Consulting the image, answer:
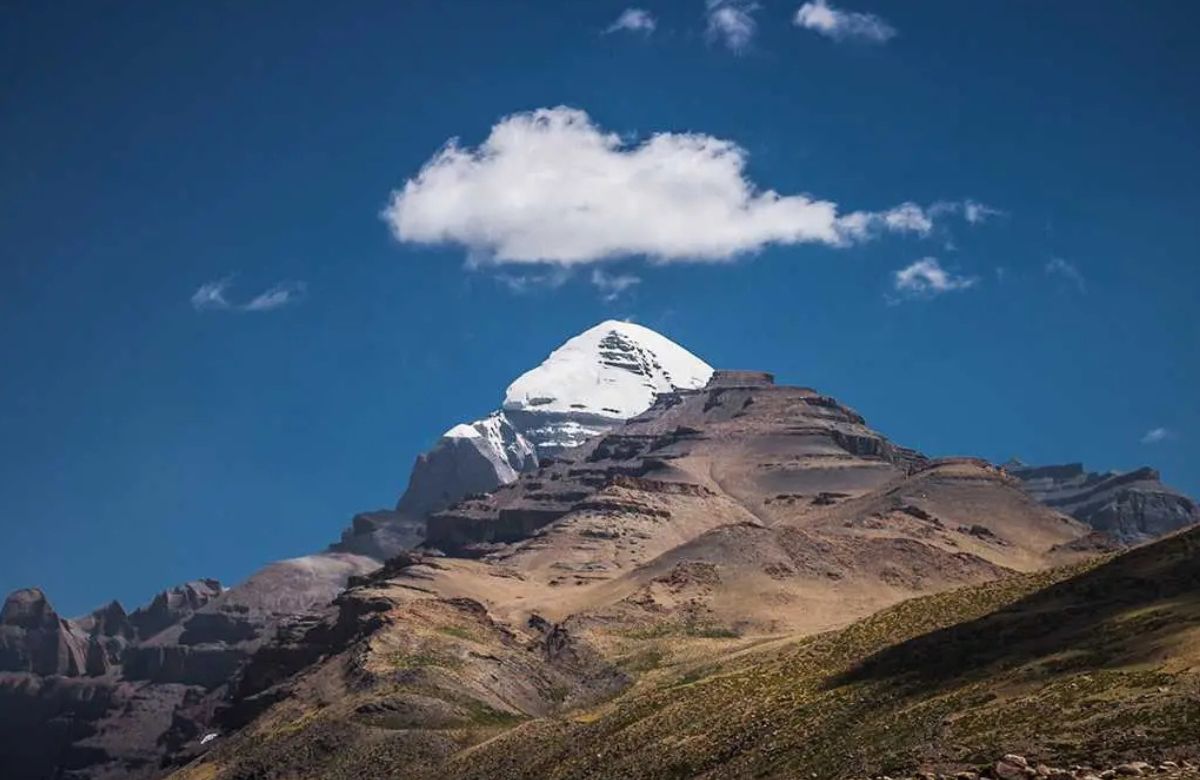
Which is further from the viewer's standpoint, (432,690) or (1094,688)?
(432,690)

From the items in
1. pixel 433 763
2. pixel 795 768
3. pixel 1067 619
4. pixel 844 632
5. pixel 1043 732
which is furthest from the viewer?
pixel 433 763

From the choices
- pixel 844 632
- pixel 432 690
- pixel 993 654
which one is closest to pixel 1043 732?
pixel 993 654

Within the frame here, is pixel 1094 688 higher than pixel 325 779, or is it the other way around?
pixel 325 779

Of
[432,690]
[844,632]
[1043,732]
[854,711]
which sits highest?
[432,690]

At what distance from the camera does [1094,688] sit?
3465 inches

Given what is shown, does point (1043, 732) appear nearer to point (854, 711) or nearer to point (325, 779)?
point (854, 711)

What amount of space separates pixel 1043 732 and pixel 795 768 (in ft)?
57.9

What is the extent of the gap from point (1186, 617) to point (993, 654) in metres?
13.5

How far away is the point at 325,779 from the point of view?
168000 mm

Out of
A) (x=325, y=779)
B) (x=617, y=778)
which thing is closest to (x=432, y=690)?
(x=325, y=779)

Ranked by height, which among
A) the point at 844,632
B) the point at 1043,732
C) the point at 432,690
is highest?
the point at 432,690

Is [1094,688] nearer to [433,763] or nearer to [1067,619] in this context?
[1067,619]

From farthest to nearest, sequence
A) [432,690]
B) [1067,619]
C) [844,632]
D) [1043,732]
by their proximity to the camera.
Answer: [432,690] → [844,632] → [1067,619] → [1043,732]

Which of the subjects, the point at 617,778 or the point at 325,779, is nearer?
the point at 617,778
